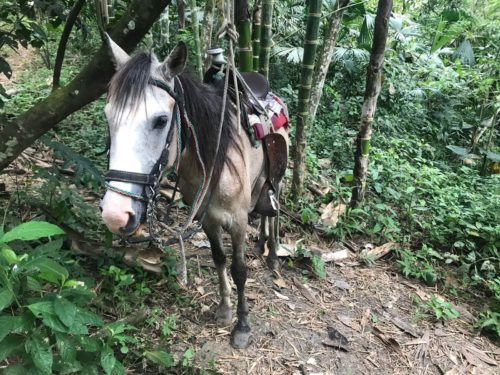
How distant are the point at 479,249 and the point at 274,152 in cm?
298

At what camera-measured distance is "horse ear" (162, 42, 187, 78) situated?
1912 mm

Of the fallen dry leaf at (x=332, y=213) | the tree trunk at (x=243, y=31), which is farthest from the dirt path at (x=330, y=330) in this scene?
the tree trunk at (x=243, y=31)

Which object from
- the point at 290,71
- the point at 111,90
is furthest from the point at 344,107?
the point at 111,90

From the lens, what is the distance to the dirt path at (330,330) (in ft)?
9.91

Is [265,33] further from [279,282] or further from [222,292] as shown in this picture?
[222,292]

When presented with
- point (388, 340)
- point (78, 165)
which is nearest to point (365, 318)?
point (388, 340)

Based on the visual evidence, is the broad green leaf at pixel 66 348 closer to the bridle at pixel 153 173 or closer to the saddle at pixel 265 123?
the bridle at pixel 153 173

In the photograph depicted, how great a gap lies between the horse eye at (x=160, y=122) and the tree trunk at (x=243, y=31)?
224cm

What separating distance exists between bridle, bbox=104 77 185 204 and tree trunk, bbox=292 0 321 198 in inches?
105

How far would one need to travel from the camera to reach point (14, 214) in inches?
123

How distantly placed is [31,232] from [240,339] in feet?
6.93

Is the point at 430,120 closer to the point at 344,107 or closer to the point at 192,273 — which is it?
the point at 344,107

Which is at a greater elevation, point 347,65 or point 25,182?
point 347,65

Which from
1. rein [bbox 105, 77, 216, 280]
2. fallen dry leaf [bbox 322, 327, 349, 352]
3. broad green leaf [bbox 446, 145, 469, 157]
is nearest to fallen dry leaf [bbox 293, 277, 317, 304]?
fallen dry leaf [bbox 322, 327, 349, 352]
